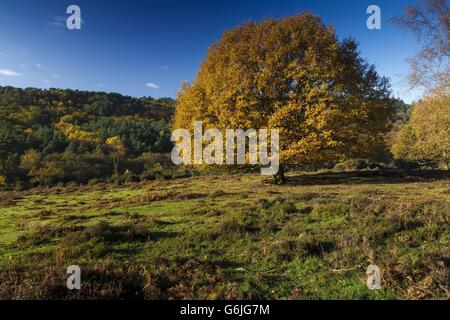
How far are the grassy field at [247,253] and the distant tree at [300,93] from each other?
8.03 metres

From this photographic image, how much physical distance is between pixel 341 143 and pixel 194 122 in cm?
1056

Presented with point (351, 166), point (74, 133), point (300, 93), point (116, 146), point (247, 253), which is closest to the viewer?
point (247, 253)

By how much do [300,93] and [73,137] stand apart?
88.9 m

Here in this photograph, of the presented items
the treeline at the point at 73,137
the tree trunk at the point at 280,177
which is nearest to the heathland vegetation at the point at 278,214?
the tree trunk at the point at 280,177

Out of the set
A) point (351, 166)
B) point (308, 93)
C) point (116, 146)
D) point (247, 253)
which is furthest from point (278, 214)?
point (116, 146)

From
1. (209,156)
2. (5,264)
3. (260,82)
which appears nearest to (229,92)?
(260,82)

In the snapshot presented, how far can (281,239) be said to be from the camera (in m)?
10.8

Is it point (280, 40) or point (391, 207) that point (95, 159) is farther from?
point (391, 207)

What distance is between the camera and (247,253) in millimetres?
10070

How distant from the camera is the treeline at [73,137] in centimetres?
7217

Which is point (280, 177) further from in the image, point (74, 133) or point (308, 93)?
point (74, 133)

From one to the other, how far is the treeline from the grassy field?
109ft

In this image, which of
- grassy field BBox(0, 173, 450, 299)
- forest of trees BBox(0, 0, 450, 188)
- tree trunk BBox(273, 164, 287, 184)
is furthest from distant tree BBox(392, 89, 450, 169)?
tree trunk BBox(273, 164, 287, 184)

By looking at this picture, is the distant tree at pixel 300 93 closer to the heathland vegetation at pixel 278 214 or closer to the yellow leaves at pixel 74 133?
the heathland vegetation at pixel 278 214
